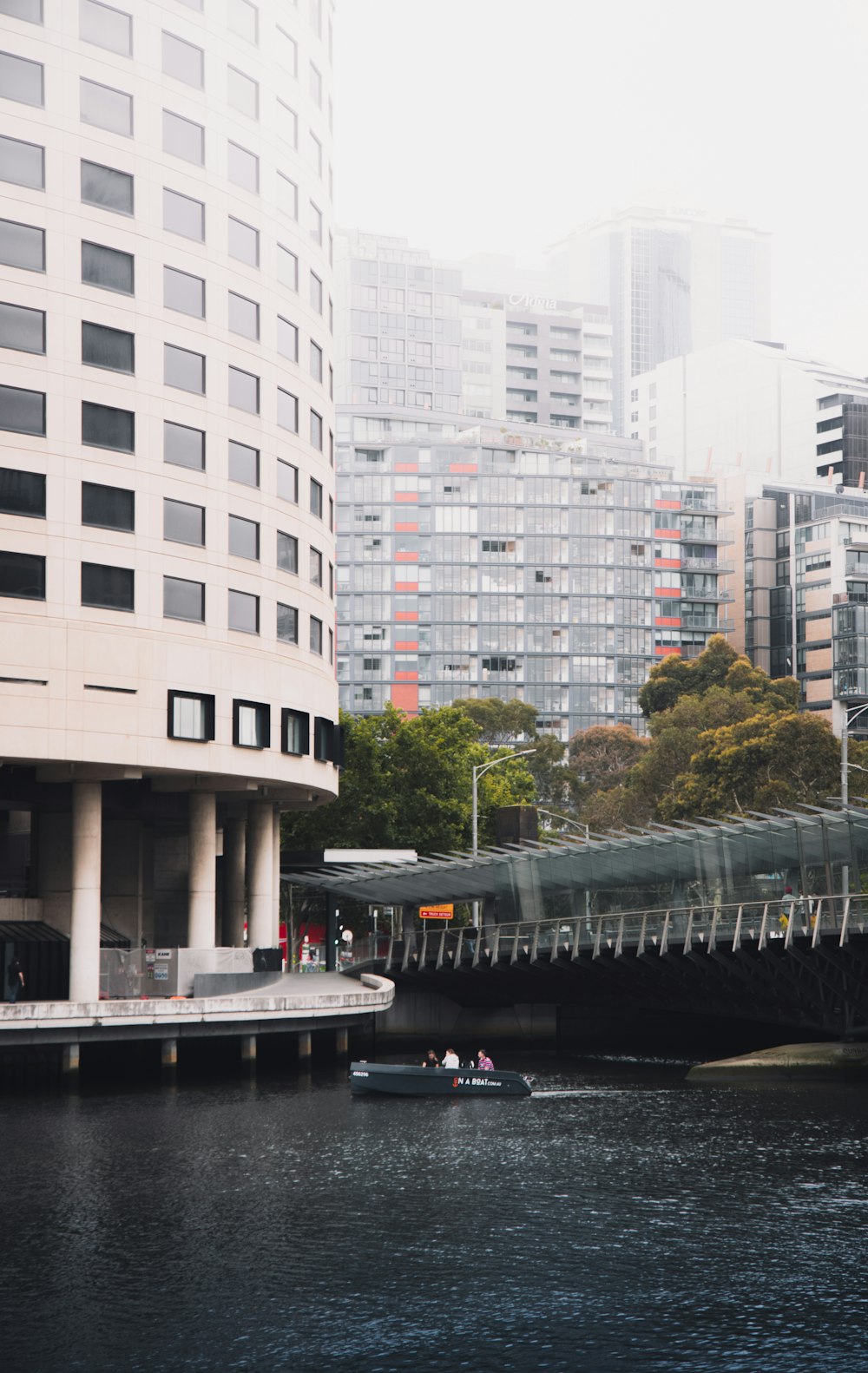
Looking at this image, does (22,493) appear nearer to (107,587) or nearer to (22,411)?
(22,411)

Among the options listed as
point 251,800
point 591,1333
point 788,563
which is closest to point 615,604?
point 788,563

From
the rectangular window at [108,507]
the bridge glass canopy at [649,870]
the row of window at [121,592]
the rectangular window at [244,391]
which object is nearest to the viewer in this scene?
the row of window at [121,592]

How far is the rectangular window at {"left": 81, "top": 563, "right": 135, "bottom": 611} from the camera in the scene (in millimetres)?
58750

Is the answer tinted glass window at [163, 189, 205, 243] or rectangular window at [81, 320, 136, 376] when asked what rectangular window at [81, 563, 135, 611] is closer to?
rectangular window at [81, 320, 136, 376]

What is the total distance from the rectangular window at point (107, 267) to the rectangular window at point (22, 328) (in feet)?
8.41

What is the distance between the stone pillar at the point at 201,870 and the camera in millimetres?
65062

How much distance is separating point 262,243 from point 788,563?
13056 centimetres

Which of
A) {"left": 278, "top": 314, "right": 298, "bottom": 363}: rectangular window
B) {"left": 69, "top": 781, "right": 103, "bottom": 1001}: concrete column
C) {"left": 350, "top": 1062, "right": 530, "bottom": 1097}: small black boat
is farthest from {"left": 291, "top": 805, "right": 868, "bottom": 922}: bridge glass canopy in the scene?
{"left": 278, "top": 314, "right": 298, "bottom": 363}: rectangular window

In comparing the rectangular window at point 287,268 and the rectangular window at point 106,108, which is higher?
the rectangular window at point 106,108

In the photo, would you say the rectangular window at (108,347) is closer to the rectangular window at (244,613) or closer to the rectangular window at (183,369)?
the rectangular window at (183,369)

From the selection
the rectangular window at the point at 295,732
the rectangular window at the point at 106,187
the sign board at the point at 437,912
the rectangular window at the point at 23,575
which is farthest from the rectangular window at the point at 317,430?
the sign board at the point at 437,912

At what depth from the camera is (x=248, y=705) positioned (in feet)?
212

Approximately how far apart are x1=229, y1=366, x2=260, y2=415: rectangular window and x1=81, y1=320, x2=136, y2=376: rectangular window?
5.34 m

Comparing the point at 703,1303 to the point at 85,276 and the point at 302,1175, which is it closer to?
the point at 302,1175
